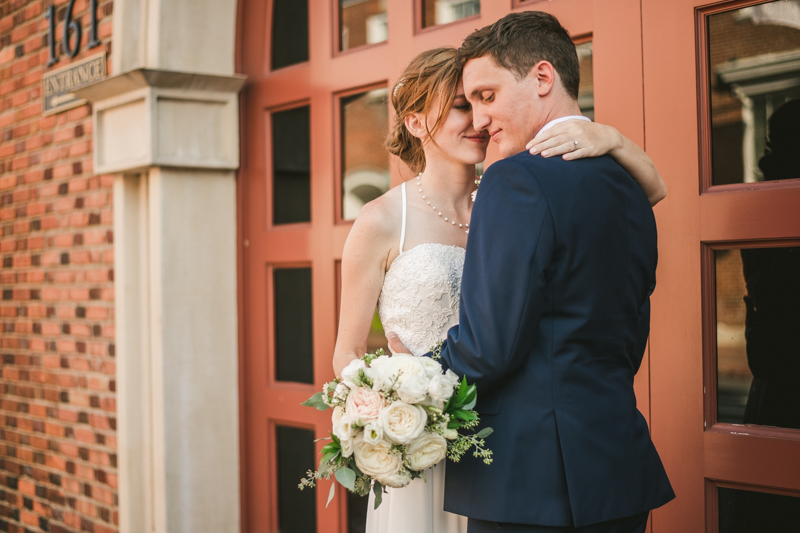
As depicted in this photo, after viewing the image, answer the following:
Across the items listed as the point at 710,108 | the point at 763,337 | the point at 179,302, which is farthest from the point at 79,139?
the point at 763,337

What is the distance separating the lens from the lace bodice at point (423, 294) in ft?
6.48

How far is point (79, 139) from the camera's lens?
3.66m

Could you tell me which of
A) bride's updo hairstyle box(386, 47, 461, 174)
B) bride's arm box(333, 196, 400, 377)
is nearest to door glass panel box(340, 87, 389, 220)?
bride's updo hairstyle box(386, 47, 461, 174)

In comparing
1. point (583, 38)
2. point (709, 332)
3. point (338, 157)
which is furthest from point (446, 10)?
point (709, 332)

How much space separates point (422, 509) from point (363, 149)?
1730mm

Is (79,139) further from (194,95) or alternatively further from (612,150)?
(612,150)

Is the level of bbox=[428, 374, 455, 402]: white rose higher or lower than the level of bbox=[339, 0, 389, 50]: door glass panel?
lower

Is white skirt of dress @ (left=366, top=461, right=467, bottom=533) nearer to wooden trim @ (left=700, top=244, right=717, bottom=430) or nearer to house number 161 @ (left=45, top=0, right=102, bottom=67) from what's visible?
wooden trim @ (left=700, top=244, right=717, bottom=430)

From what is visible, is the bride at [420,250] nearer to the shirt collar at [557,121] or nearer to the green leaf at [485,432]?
the shirt collar at [557,121]

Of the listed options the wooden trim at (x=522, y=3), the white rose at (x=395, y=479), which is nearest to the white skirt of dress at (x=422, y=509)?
the white rose at (x=395, y=479)

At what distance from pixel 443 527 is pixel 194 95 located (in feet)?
7.71

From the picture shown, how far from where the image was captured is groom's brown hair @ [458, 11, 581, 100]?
5.35 feet

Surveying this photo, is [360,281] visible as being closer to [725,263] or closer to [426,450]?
[426,450]

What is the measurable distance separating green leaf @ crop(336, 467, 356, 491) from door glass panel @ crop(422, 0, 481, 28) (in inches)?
74.7
